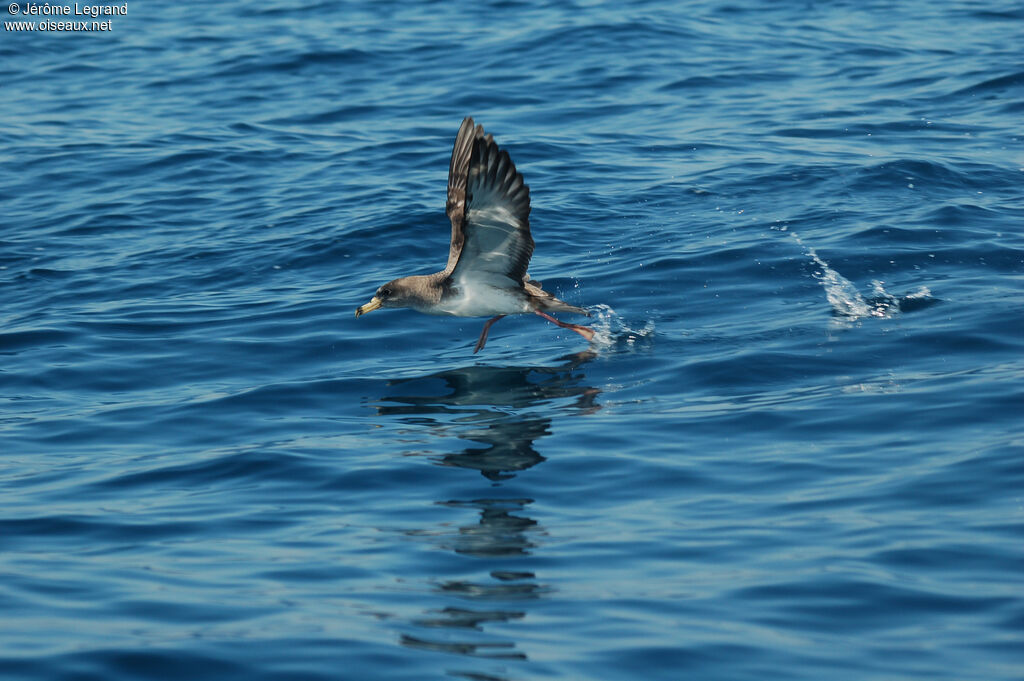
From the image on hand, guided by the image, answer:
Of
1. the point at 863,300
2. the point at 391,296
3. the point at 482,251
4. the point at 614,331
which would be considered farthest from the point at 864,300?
the point at 391,296

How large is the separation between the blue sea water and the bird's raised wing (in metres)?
0.84

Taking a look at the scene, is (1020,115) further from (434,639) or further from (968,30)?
(434,639)

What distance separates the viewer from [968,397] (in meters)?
8.00

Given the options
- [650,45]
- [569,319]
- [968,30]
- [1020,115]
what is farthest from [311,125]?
[968,30]

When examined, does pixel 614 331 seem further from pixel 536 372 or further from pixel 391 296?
pixel 391 296

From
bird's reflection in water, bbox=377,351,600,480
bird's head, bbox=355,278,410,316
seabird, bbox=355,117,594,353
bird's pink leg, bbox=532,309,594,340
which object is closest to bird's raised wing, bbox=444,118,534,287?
seabird, bbox=355,117,594,353

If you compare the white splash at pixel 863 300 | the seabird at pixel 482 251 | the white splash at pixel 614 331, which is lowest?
the white splash at pixel 614 331

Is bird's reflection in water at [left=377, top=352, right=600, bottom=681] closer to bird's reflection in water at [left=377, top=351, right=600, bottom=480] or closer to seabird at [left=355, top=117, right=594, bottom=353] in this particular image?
bird's reflection in water at [left=377, top=351, right=600, bottom=480]

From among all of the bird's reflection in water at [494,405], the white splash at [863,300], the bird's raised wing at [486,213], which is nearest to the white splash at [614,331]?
the bird's reflection in water at [494,405]

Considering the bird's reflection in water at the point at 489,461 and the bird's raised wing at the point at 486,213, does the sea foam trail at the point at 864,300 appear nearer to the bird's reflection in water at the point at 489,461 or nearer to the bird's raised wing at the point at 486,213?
the bird's reflection in water at the point at 489,461

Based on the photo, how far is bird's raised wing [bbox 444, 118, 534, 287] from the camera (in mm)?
8219

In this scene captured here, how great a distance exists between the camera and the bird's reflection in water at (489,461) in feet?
18.2

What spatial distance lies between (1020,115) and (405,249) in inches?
328

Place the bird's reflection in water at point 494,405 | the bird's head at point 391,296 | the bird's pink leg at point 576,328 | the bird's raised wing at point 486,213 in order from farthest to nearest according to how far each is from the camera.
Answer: the bird's pink leg at point 576,328
the bird's head at point 391,296
the bird's raised wing at point 486,213
the bird's reflection in water at point 494,405
